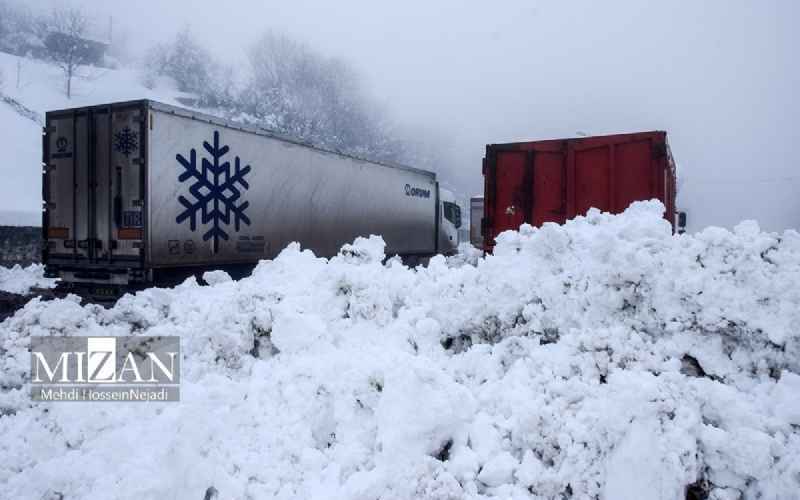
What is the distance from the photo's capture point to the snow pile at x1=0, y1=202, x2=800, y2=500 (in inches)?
120

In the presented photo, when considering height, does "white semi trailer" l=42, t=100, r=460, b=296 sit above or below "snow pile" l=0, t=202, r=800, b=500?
above

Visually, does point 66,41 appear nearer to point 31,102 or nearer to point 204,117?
point 31,102

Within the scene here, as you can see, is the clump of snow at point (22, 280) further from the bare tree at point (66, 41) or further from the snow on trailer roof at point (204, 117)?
the bare tree at point (66, 41)

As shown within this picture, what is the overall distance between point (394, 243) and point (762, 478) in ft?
43.1

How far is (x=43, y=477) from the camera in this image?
3203mm

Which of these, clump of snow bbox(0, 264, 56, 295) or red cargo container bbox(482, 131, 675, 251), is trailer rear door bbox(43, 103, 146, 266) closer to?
clump of snow bbox(0, 264, 56, 295)

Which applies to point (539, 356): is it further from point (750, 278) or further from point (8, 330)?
point (8, 330)

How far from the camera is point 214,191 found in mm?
9516

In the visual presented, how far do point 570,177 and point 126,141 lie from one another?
8.00 metres

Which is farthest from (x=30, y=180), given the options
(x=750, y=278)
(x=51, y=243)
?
(x=750, y=278)

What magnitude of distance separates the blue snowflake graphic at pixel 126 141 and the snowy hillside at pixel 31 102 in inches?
374

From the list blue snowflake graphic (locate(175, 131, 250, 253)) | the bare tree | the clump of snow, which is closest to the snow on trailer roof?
blue snowflake graphic (locate(175, 131, 250, 253))

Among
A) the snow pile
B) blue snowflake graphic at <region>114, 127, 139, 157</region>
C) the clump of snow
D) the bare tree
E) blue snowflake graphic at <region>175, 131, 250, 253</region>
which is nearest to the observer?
the snow pile

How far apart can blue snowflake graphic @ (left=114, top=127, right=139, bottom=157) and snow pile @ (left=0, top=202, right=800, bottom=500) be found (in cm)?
357
